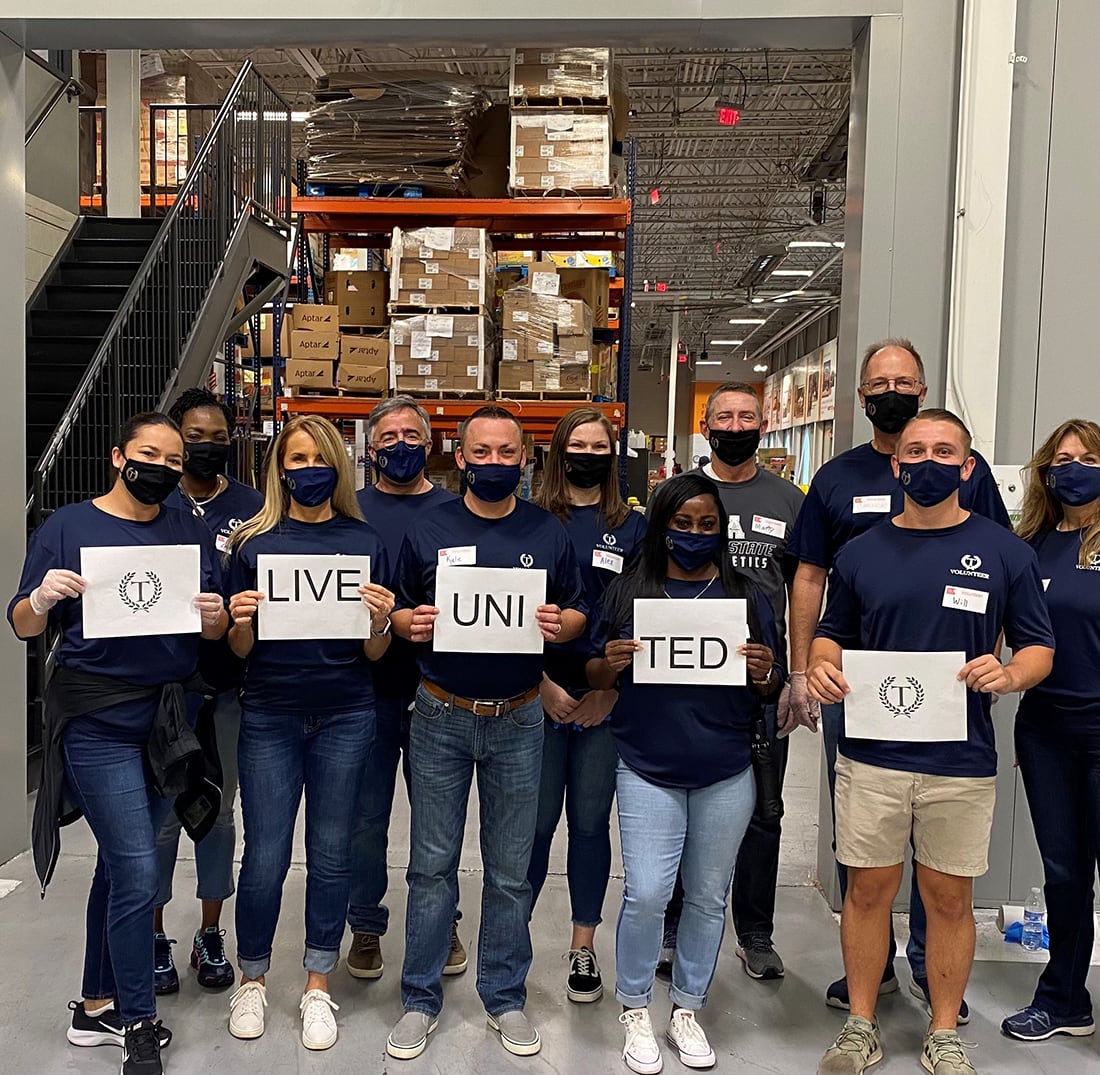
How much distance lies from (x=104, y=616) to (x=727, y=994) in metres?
2.27

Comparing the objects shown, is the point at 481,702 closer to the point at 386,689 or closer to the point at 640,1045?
the point at 386,689

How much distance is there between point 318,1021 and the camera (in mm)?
2996

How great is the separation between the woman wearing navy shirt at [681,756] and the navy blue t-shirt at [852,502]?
1.58 feet

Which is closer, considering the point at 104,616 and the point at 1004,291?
the point at 104,616

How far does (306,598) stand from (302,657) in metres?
0.17

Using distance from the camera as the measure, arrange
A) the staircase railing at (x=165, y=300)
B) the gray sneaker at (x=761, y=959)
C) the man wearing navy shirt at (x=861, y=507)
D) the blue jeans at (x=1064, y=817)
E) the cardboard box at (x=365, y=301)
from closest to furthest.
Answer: the blue jeans at (x=1064, y=817)
the man wearing navy shirt at (x=861, y=507)
the gray sneaker at (x=761, y=959)
the cardboard box at (x=365, y=301)
the staircase railing at (x=165, y=300)

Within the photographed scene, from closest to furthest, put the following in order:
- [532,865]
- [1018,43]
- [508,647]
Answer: [508,647] < [532,865] < [1018,43]

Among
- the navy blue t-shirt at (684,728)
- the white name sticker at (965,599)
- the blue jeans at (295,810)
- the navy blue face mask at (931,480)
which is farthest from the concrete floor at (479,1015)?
the navy blue face mask at (931,480)

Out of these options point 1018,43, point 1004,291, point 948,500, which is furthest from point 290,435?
point 1018,43

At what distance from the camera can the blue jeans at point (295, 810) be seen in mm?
2893

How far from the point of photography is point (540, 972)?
3.50m

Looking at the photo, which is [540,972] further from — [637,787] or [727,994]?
[637,787]

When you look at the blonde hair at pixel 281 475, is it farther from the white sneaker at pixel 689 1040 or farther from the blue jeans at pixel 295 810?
the white sneaker at pixel 689 1040

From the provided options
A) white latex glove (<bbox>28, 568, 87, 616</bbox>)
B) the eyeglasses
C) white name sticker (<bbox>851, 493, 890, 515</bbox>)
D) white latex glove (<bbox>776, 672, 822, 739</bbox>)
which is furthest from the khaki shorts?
white latex glove (<bbox>28, 568, 87, 616</bbox>)
